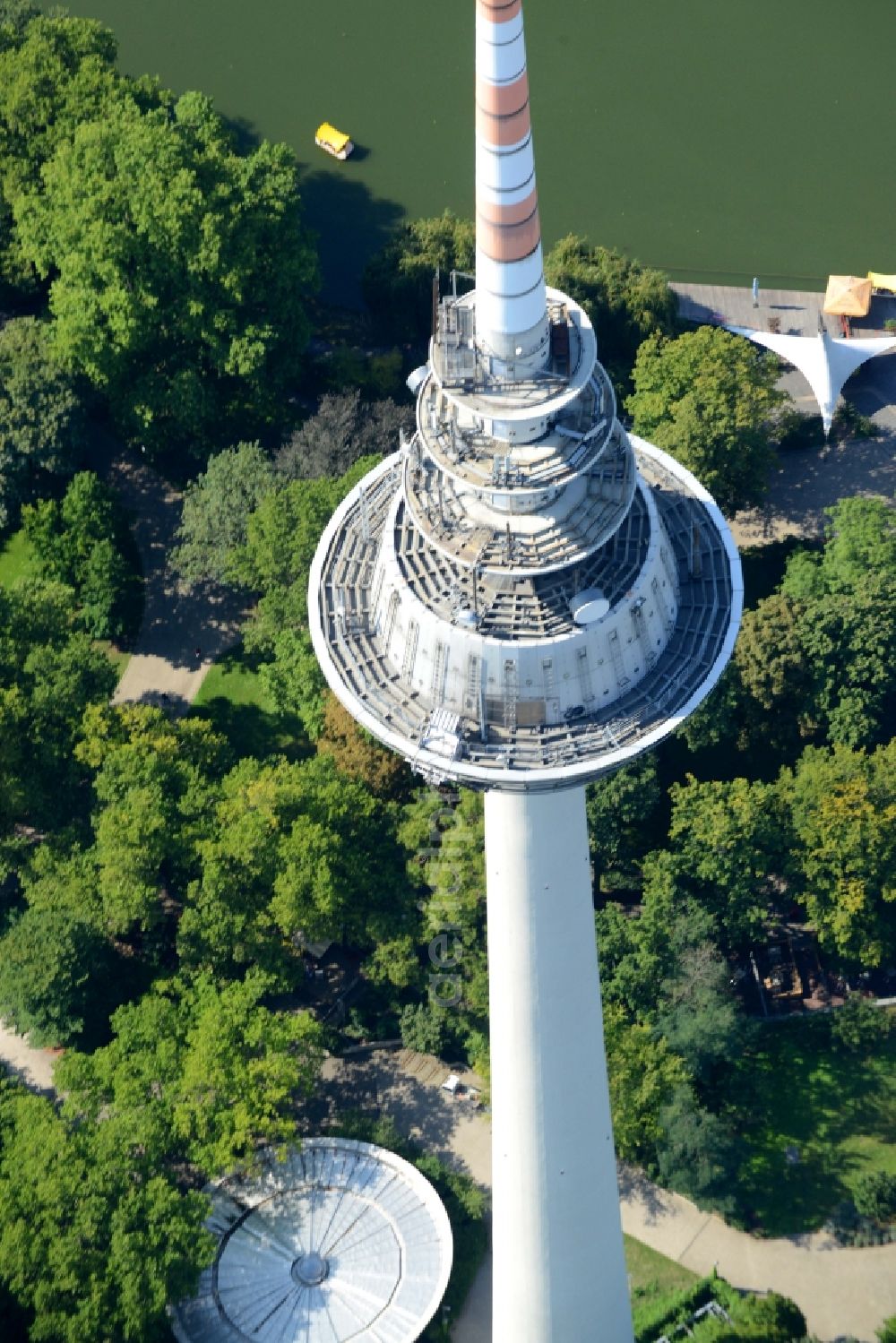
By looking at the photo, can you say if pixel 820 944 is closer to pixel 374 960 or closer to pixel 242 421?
pixel 374 960

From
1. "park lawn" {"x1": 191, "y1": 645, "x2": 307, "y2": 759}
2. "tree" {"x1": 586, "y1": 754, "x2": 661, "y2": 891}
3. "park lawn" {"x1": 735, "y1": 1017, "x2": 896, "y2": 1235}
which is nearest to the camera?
"park lawn" {"x1": 735, "y1": 1017, "x2": 896, "y2": 1235}

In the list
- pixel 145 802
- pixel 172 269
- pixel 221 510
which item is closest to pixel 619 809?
pixel 145 802

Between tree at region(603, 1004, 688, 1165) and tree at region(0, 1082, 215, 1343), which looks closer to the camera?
tree at region(0, 1082, 215, 1343)

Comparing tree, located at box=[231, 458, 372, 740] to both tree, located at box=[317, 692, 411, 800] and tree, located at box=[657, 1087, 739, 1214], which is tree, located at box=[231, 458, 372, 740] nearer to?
tree, located at box=[317, 692, 411, 800]

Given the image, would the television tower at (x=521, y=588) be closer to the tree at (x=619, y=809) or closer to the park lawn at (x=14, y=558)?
the tree at (x=619, y=809)

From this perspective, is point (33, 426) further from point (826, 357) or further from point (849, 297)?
point (849, 297)

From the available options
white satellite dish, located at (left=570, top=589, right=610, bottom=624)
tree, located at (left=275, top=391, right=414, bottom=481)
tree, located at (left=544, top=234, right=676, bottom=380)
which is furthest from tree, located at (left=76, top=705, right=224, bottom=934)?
white satellite dish, located at (left=570, top=589, right=610, bottom=624)
